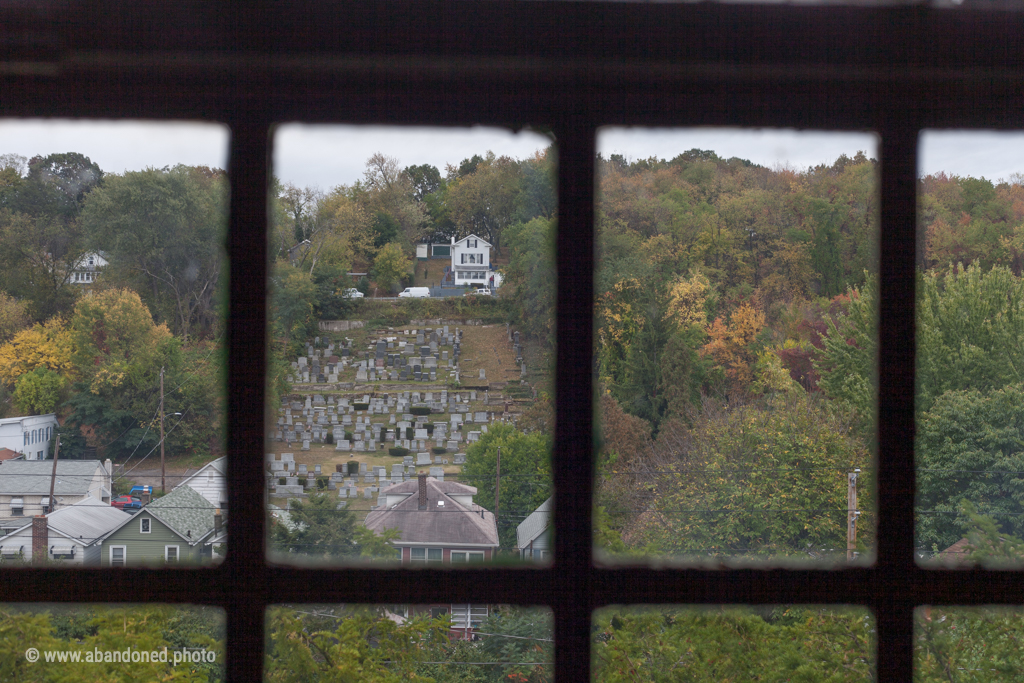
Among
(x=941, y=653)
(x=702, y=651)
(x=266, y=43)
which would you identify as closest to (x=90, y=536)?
(x=266, y=43)

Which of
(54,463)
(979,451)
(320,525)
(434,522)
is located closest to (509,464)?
(320,525)

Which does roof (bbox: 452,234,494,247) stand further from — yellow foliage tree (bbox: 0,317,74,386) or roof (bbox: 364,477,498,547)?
yellow foliage tree (bbox: 0,317,74,386)

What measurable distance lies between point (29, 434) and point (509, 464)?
2200mm

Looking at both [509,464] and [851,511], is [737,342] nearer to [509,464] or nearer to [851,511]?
[851,511]

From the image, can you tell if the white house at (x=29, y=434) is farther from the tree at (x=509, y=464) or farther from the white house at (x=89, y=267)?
the tree at (x=509, y=464)

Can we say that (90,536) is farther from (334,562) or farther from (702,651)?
(702,651)

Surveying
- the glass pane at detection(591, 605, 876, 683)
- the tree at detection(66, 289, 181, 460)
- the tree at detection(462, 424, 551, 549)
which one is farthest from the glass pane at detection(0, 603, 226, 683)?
the glass pane at detection(591, 605, 876, 683)

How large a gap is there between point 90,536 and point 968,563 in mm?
1029

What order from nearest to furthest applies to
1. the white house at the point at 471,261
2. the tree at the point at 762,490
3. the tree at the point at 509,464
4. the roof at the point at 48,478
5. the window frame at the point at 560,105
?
1. the window frame at the point at 560,105
2. the roof at the point at 48,478
3. the white house at the point at 471,261
4. the tree at the point at 509,464
5. the tree at the point at 762,490

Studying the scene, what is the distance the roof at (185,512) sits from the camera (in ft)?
2.96

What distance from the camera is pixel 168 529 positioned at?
0.86 metres

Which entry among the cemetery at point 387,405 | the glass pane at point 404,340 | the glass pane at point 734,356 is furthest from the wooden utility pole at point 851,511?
the glass pane at point 404,340

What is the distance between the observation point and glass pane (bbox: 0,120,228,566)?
0.99 meters

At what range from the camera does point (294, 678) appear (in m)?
1.41
